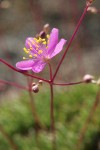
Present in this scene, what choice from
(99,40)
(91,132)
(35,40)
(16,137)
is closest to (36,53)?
(35,40)

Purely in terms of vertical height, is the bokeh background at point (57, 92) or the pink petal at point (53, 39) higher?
the pink petal at point (53, 39)

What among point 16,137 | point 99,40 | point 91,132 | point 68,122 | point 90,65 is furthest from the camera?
point 99,40

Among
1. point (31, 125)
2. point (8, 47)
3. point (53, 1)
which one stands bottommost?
point (31, 125)

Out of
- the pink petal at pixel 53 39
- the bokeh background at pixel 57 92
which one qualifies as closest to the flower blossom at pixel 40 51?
the pink petal at pixel 53 39

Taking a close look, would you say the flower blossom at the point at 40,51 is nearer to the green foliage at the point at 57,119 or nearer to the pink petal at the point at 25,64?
the pink petal at the point at 25,64

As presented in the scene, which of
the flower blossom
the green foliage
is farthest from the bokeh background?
the flower blossom

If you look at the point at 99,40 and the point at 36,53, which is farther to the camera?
the point at 99,40

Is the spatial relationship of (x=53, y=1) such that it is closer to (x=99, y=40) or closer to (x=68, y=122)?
(x=99, y=40)
